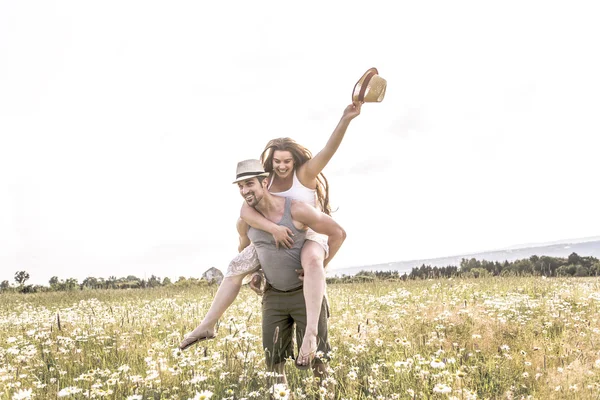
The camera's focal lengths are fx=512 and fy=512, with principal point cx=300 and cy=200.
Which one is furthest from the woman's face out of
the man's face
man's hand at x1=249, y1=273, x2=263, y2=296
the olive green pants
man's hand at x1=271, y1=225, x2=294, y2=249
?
the olive green pants

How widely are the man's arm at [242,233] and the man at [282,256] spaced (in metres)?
0.23

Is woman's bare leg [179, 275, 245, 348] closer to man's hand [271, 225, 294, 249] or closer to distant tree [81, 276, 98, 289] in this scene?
man's hand [271, 225, 294, 249]

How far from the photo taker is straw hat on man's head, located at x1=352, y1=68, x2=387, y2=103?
17.4 feet

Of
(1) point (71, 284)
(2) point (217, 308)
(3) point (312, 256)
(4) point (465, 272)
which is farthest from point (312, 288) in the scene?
(1) point (71, 284)

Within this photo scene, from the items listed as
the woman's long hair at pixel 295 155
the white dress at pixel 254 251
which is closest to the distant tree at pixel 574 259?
the woman's long hair at pixel 295 155

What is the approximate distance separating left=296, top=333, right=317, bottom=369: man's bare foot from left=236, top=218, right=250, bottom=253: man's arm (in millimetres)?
1364

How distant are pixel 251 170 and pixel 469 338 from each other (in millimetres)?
4098

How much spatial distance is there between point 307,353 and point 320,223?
1208 mm

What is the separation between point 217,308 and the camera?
194 inches

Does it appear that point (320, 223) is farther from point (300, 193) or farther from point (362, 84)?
point (362, 84)

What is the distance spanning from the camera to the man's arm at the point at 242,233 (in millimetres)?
5258

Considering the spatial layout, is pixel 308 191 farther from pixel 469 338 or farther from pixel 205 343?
pixel 469 338

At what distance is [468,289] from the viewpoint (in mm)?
11742

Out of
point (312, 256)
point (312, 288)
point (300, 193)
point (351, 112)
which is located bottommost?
point (312, 288)
